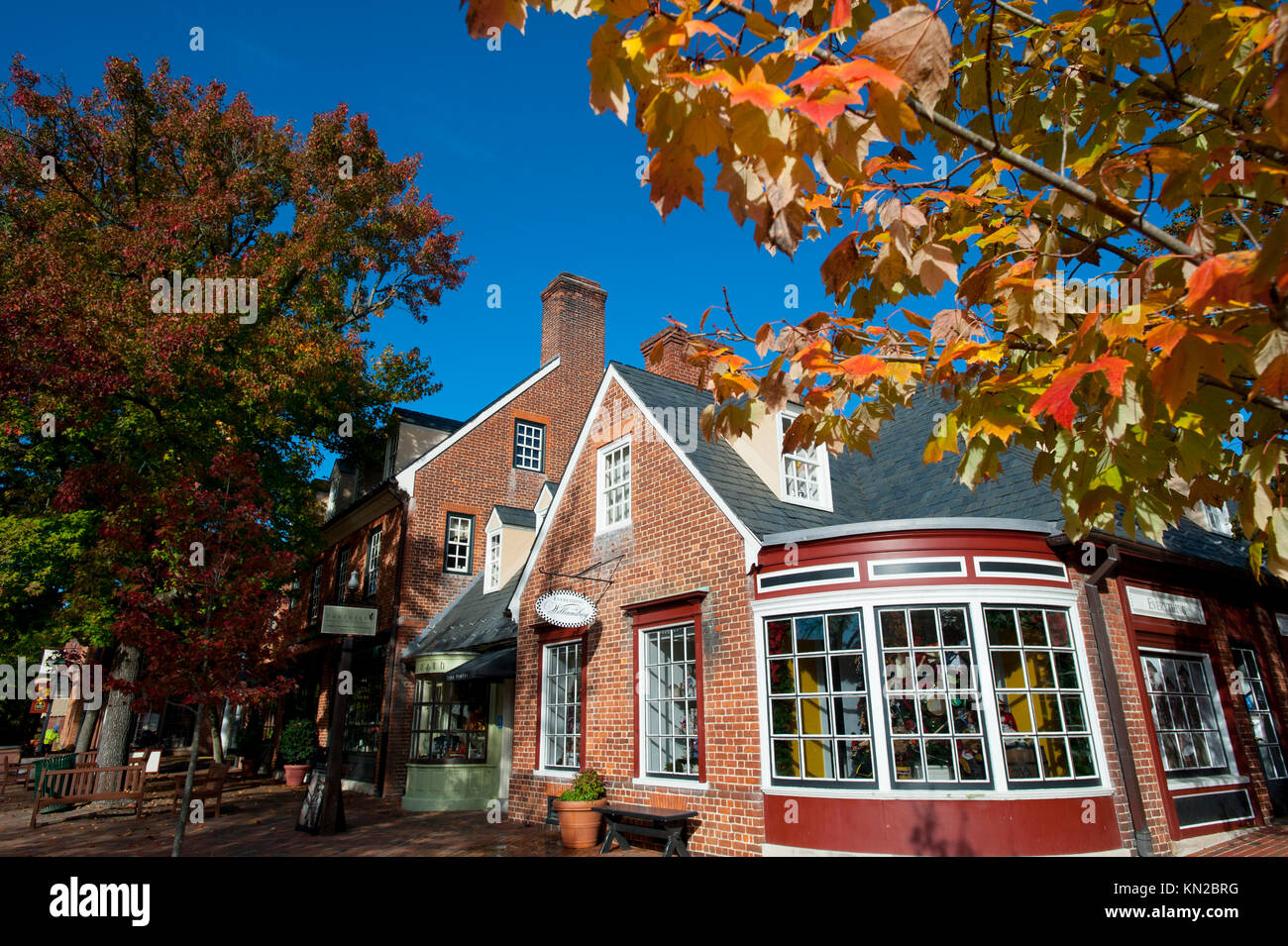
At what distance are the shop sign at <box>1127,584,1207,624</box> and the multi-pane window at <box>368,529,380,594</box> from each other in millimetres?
17736

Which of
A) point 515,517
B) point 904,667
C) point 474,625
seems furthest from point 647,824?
point 515,517

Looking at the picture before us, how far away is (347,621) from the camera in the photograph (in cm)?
1231

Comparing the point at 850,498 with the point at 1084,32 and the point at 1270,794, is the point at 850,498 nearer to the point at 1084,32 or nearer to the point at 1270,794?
the point at 1270,794

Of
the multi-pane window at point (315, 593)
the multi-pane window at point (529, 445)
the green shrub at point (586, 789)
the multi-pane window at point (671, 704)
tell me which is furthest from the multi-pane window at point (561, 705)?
the multi-pane window at point (315, 593)

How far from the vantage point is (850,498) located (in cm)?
1256

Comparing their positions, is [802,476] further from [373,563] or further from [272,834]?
[373,563]

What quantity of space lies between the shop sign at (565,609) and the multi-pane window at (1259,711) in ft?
32.6

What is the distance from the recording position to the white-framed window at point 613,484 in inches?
495

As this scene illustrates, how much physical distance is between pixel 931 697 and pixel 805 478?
4.60 meters

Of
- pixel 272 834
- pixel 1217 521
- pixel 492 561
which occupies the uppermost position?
pixel 492 561

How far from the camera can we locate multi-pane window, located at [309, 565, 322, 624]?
24.6m

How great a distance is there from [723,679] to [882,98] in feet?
27.7

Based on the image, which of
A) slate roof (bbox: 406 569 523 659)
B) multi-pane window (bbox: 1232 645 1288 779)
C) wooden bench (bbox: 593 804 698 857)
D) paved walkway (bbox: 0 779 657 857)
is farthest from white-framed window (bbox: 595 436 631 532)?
multi-pane window (bbox: 1232 645 1288 779)
